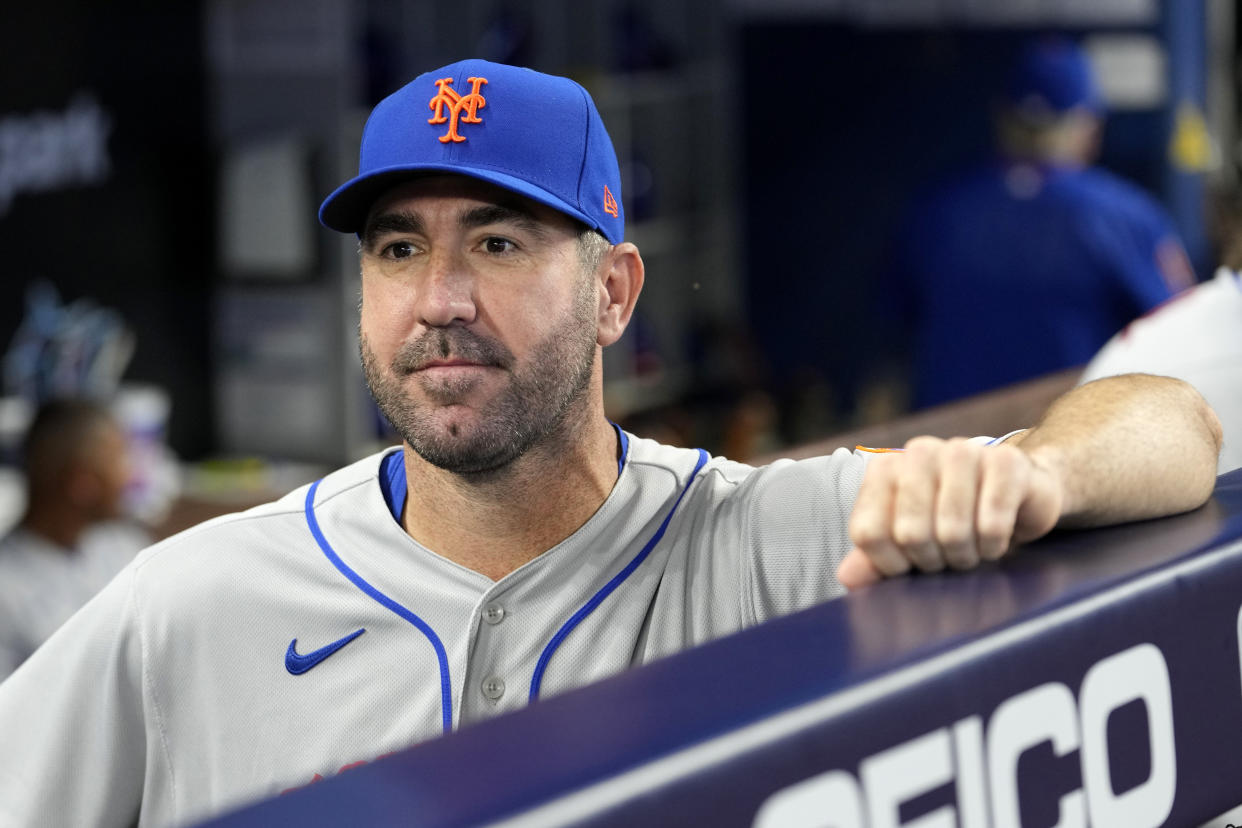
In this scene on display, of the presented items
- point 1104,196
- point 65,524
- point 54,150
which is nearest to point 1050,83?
point 1104,196

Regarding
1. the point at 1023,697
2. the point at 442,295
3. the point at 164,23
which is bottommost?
the point at 1023,697

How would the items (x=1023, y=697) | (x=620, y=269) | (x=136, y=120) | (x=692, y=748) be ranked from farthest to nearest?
(x=136, y=120) → (x=620, y=269) → (x=1023, y=697) → (x=692, y=748)

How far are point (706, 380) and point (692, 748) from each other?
595 cm

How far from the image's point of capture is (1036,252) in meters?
3.77

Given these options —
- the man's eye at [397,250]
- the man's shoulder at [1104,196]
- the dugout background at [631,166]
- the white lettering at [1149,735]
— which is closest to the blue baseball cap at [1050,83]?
the man's shoulder at [1104,196]

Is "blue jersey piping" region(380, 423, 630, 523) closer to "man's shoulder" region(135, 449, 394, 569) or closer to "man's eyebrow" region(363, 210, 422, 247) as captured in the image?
"man's shoulder" region(135, 449, 394, 569)

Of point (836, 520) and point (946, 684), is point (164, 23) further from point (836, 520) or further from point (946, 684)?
point (946, 684)

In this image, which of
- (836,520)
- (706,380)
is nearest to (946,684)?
(836,520)

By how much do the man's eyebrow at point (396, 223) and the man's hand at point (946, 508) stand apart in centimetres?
51

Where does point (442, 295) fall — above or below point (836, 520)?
above

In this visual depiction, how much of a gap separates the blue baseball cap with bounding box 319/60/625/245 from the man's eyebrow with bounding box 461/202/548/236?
0.02 m

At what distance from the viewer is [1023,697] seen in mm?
622

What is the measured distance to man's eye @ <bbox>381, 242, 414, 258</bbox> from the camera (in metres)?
1.29

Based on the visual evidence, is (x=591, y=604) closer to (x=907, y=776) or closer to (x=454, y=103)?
(x=454, y=103)
